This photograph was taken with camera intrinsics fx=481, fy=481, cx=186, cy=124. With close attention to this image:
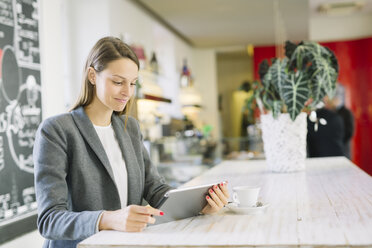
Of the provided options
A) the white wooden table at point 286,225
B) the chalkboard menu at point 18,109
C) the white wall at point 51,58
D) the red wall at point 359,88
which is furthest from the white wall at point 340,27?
the white wooden table at point 286,225

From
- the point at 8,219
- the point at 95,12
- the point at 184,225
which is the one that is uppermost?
the point at 95,12

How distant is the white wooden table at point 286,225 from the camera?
124cm

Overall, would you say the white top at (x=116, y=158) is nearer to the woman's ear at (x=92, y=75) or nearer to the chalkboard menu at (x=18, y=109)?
the woman's ear at (x=92, y=75)

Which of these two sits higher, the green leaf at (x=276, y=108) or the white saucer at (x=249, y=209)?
the green leaf at (x=276, y=108)

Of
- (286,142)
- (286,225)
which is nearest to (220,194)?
(286,225)

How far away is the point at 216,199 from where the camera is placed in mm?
1606

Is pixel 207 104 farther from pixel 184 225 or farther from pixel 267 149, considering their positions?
pixel 184 225

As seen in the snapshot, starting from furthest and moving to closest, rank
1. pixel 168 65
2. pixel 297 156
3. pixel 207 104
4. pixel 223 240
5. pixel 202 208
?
pixel 207 104
pixel 168 65
pixel 297 156
pixel 202 208
pixel 223 240

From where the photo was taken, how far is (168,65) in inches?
364

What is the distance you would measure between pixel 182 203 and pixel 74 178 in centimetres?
40

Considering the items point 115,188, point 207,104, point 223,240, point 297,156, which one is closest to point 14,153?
point 115,188

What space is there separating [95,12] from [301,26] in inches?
206

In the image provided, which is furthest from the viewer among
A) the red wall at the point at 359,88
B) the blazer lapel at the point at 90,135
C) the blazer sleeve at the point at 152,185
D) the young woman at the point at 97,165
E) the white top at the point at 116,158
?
the red wall at the point at 359,88

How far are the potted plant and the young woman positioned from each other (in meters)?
1.10
